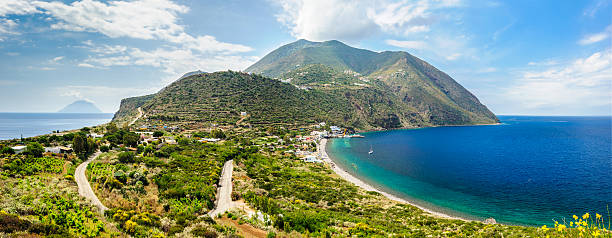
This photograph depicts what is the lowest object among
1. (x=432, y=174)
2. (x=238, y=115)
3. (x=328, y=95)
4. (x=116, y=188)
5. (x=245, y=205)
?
(x=432, y=174)

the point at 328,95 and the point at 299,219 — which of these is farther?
the point at 328,95

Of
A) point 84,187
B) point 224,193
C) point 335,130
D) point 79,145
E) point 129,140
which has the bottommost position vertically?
point 224,193

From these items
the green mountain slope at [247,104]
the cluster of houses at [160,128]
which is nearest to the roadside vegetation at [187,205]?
the cluster of houses at [160,128]

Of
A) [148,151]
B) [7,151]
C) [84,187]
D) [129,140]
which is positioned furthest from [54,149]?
[84,187]

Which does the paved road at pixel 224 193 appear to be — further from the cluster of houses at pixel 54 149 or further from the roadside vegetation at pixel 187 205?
the cluster of houses at pixel 54 149

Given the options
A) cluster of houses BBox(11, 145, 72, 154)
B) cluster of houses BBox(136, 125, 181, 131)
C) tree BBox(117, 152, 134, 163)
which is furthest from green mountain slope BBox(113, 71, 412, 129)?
tree BBox(117, 152, 134, 163)

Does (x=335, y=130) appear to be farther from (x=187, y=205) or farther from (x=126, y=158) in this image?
(x=187, y=205)

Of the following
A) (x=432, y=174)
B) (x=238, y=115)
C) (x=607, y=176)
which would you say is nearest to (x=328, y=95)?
(x=238, y=115)

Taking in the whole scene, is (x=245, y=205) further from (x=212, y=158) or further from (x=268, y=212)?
(x=212, y=158)
